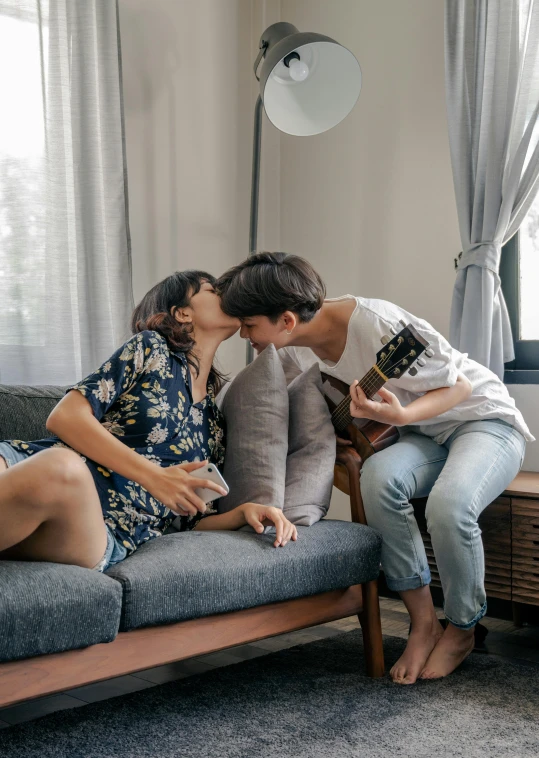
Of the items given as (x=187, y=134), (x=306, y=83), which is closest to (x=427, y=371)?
(x=306, y=83)

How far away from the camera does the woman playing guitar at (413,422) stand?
1852 mm

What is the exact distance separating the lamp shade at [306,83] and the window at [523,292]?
0.78m

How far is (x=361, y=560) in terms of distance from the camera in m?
1.84

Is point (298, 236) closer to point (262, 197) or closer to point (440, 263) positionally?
point (262, 197)

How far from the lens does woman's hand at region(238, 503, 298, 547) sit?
5.57ft

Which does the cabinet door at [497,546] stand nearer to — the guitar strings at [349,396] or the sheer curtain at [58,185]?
the guitar strings at [349,396]

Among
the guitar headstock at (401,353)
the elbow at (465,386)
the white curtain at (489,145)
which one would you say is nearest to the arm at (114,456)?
the guitar headstock at (401,353)

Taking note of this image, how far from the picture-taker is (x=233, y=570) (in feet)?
5.13

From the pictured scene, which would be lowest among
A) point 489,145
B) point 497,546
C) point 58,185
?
point 497,546

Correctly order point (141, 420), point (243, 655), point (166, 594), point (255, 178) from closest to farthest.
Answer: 1. point (166, 594)
2. point (141, 420)
3. point (243, 655)
4. point (255, 178)

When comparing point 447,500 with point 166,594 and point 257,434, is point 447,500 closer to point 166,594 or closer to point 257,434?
point 257,434

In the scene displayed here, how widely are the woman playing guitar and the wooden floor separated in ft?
1.31

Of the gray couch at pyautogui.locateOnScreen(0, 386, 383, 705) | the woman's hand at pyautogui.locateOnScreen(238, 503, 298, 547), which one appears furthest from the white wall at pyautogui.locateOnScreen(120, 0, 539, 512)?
the woman's hand at pyautogui.locateOnScreen(238, 503, 298, 547)

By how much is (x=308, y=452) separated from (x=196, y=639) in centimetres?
62
